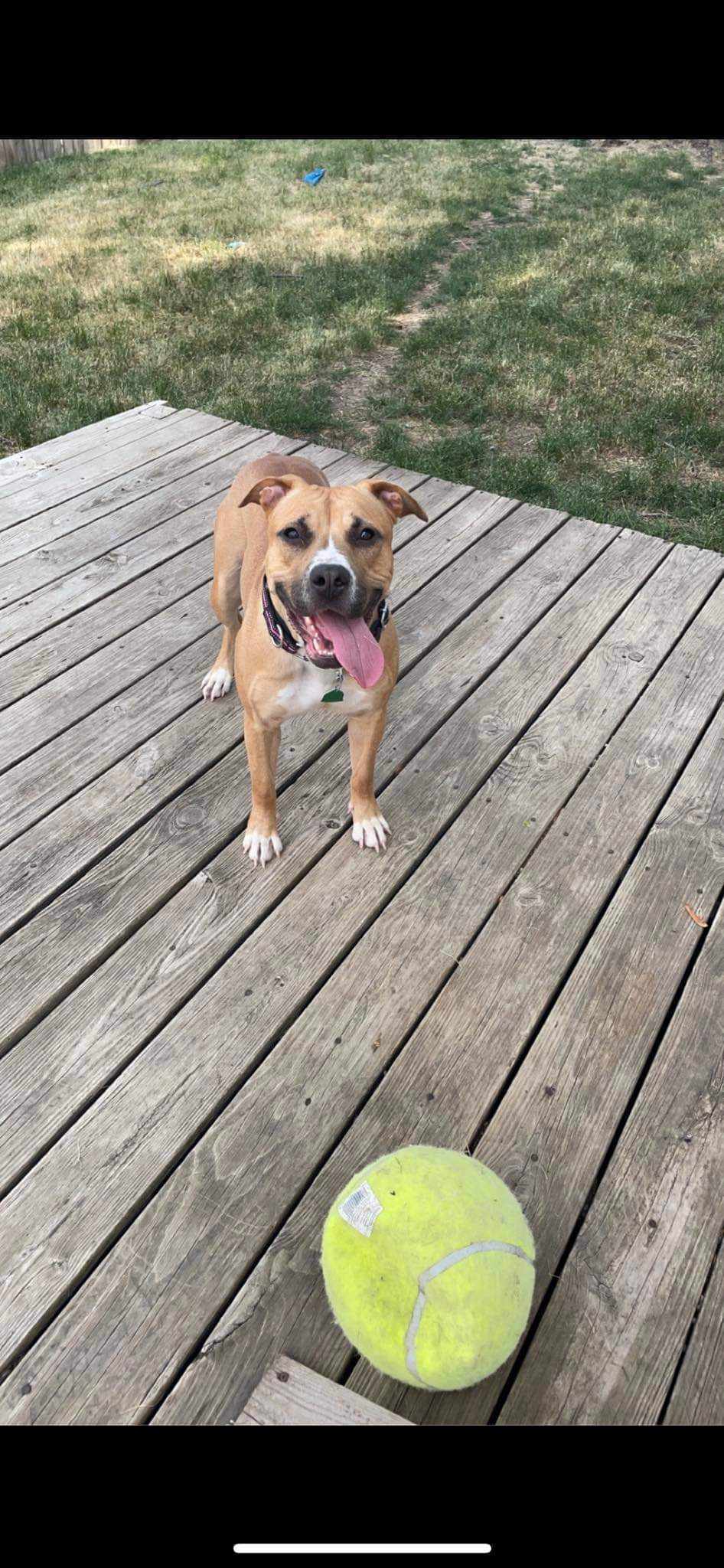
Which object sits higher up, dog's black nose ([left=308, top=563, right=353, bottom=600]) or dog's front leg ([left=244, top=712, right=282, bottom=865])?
dog's black nose ([left=308, top=563, right=353, bottom=600])

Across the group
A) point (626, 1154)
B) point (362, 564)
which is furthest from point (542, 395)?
point (626, 1154)

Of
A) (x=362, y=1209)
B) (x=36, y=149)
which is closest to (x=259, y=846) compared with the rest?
(x=362, y=1209)

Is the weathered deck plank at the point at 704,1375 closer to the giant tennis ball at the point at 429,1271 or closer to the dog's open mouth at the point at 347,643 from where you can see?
the giant tennis ball at the point at 429,1271

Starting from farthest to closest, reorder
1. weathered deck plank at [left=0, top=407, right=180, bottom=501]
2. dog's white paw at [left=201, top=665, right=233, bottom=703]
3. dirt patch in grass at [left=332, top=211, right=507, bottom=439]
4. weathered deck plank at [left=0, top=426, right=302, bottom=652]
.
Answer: dirt patch in grass at [left=332, top=211, right=507, bottom=439] < weathered deck plank at [left=0, top=407, right=180, bottom=501] < weathered deck plank at [left=0, top=426, right=302, bottom=652] < dog's white paw at [left=201, top=665, right=233, bottom=703]

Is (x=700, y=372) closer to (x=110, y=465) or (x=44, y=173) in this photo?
(x=110, y=465)

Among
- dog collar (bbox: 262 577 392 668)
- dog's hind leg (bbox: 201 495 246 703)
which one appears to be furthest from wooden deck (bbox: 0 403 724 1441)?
dog collar (bbox: 262 577 392 668)

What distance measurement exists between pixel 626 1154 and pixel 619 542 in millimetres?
3081

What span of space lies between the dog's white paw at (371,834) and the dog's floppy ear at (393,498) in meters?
0.90

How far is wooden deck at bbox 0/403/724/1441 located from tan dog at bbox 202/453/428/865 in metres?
0.22

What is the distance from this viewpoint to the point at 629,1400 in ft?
5.90

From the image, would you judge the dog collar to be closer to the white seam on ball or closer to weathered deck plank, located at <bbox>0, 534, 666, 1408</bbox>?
weathered deck plank, located at <bbox>0, 534, 666, 1408</bbox>

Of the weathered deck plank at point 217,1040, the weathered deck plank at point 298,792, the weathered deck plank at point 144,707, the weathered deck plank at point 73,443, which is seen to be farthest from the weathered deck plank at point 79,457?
the weathered deck plank at point 217,1040

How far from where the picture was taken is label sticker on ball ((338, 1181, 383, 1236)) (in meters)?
1.70

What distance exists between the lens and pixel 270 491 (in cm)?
259
